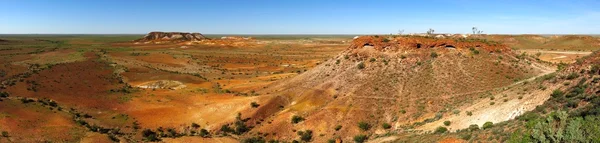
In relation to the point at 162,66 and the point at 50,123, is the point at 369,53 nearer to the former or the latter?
the point at 50,123

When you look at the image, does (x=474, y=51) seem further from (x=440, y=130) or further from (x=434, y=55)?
(x=440, y=130)

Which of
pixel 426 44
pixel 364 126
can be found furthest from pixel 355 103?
pixel 426 44

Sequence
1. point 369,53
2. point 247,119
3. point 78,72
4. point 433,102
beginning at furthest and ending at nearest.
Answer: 1. point 78,72
2. point 369,53
3. point 247,119
4. point 433,102

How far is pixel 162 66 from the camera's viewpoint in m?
90.5

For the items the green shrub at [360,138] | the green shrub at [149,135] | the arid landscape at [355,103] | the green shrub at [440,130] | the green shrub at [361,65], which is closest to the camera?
the green shrub at [440,130]

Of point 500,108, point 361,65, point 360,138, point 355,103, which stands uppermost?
point 361,65

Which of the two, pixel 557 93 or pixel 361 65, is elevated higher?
pixel 557 93

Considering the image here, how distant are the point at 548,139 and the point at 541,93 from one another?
13.3m

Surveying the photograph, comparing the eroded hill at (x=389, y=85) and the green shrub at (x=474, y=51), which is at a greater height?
the green shrub at (x=474, y=51)

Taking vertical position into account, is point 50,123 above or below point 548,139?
below

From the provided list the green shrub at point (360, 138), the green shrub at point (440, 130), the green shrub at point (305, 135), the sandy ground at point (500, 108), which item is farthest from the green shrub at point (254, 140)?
the green shrub at point (440, 130)

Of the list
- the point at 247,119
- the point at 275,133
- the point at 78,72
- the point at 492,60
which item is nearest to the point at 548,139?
the point at 275,133

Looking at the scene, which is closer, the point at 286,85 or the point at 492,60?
the point at 492,60

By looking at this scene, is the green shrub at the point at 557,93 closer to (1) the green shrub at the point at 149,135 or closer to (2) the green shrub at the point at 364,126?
(2) the green shrub at the point at 364,126
